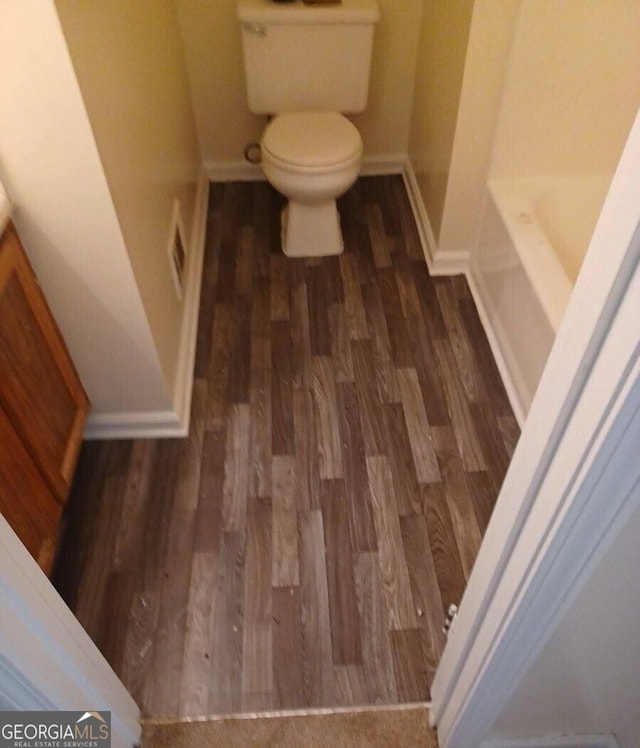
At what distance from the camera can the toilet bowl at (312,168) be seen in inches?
83.7

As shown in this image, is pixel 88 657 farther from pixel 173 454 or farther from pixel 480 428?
pixel 480 428

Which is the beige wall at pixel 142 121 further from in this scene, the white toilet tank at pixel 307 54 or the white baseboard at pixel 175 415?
the white toilet tank at pixel 307 54

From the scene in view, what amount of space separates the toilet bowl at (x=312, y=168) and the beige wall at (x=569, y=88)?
1.72ft

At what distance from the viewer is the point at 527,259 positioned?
176cm

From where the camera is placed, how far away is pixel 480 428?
1.81 m

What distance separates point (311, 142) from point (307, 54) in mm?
376

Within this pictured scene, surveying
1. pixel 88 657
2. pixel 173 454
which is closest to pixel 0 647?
pixel 88 657

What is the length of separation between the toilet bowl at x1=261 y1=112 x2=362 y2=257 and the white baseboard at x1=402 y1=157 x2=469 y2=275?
343 mm

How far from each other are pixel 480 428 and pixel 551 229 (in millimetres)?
717

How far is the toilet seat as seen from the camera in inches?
83.3

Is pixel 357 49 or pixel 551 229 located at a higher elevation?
pixel 357 49

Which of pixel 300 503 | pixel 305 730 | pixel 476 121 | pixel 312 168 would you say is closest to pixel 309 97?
pixel 312 168

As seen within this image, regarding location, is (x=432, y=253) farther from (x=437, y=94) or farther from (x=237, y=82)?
(x=237, y=82)

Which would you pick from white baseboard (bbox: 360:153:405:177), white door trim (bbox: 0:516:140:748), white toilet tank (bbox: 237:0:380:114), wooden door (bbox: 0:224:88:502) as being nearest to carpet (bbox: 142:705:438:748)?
white door trim (bbox: 0:516:140:748)
